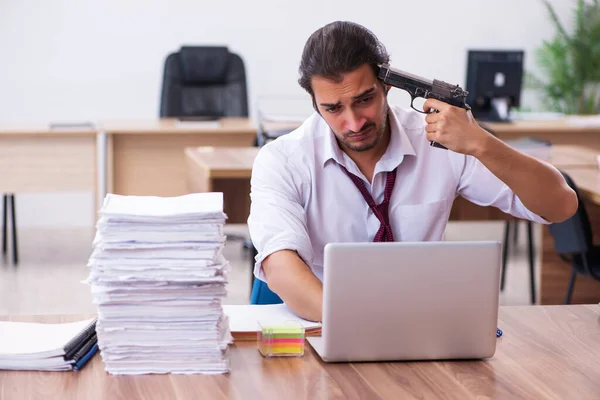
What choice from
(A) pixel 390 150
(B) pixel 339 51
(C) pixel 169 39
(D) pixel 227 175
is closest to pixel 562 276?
(D) pixel 227 175

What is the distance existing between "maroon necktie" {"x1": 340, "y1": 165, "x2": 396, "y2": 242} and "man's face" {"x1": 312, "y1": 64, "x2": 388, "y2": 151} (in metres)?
0.11

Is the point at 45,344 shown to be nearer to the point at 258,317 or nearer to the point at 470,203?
the point at 258,317

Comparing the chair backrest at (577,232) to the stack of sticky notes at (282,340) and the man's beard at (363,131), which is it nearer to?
the man's beard at (363,131)

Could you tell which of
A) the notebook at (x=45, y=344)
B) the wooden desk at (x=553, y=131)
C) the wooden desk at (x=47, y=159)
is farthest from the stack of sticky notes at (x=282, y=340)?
the wooden desk at (x=553, y=131)

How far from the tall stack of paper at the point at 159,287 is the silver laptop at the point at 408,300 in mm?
203

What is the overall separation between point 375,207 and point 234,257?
3356 millimetres

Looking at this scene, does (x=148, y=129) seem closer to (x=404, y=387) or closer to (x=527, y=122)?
(x=527, y=122)

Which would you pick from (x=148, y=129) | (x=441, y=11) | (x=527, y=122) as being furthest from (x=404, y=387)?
(x=441, y=11)

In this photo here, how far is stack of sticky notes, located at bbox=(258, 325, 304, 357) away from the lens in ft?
5.59

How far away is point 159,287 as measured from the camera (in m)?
1.57

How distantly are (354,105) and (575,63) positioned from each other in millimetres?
5303

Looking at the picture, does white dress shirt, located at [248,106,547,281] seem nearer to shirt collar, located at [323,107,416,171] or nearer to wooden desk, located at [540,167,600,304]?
shirt collar, located at [323,107,416,171]

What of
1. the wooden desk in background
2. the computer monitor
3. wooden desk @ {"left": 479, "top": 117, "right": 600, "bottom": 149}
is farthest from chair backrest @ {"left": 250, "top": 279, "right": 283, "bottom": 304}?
the computer monitor

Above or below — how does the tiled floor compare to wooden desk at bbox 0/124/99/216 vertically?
below
